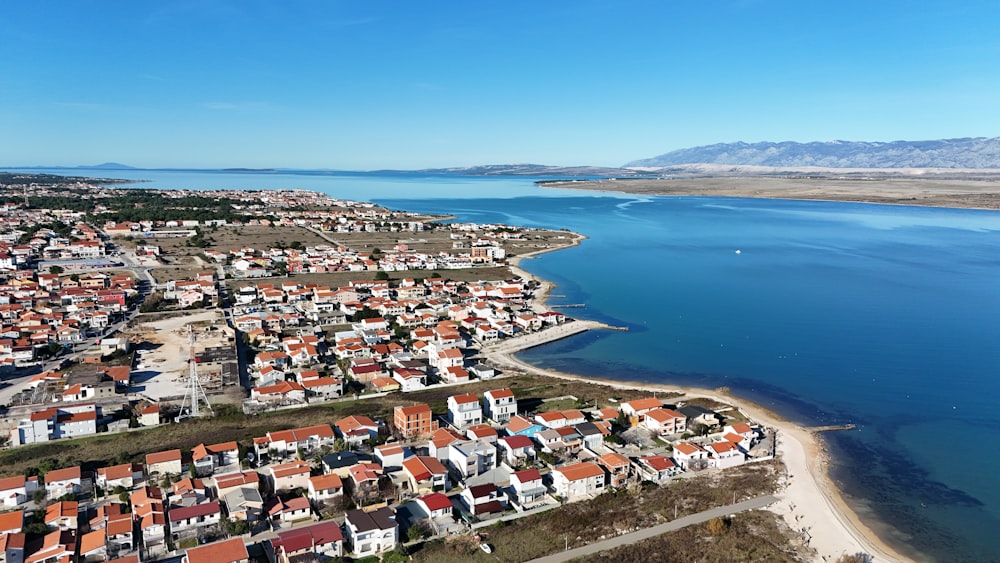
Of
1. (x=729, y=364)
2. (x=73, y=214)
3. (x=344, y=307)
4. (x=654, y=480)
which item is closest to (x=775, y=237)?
(x=729, y=364)

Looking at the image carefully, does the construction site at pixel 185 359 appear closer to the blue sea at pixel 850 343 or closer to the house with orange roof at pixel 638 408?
the blue sea at pixel 850 343

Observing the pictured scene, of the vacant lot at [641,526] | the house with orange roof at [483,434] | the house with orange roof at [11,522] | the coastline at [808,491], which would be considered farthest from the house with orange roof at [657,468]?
the house with orange roof at [11,522]

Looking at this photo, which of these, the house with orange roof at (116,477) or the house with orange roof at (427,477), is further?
the house with orange roof at (427,477)

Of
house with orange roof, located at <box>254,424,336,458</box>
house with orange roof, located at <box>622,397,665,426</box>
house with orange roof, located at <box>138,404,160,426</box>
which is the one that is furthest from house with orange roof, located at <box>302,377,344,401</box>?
house with orange roof, located at <box>622,397,665,426</box>

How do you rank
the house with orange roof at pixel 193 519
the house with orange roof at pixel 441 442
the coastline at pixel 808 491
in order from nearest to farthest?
the house with orange roof at pixel 193 519 < the coastline at pixel 808 491 < the house with orange roof at pixel 441 442

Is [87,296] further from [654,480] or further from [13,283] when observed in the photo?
[654,480]

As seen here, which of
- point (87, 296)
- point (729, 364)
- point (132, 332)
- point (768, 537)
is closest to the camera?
point (768, 537)

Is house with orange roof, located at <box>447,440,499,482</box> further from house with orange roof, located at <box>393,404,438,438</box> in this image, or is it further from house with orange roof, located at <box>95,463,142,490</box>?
house with orange roof, located at <box>95,463,142,490</box>
